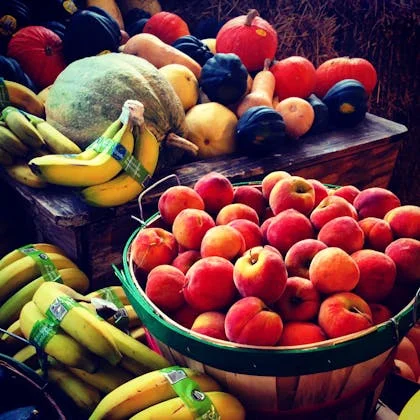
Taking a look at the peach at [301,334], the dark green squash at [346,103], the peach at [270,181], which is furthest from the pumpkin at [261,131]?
the peach at [301,334]

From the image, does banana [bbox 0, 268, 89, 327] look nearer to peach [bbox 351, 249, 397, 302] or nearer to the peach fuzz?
the peach fuzz

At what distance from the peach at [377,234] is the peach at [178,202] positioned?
447 millimetres

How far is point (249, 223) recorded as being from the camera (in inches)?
52.6

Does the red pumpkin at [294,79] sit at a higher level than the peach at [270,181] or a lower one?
higher

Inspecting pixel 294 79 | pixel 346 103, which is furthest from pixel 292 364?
pixel 294 79

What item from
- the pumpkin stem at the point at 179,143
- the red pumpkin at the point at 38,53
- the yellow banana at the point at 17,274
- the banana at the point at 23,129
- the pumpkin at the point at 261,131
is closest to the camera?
the yellow banana at the point at 17,274

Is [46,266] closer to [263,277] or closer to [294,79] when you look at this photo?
[263,277]

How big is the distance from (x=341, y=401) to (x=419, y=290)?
31 cm

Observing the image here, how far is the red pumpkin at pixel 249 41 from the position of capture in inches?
105

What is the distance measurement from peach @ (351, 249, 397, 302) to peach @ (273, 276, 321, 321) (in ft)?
0.37

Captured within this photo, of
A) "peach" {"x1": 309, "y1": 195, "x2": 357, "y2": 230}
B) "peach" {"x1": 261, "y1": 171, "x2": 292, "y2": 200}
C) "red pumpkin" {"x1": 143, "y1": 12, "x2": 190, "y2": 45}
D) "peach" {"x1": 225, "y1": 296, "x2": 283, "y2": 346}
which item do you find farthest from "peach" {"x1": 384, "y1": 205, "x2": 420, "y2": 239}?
"red pumpkin" {"x1": 143, "y1": 12, "x2": 190, "y2": 45}

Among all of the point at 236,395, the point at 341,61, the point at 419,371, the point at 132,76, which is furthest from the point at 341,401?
the point at 341,61

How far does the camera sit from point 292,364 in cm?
106

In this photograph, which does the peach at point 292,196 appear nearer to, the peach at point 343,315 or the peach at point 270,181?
the peach at point 270,181
